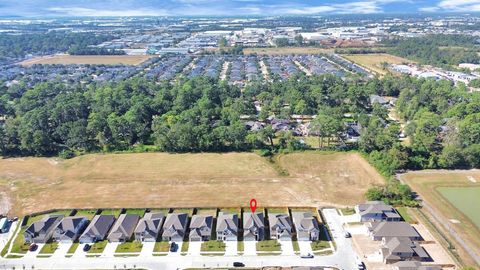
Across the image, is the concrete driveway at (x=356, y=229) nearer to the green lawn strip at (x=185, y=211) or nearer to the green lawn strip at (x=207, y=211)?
the green lawn strip at (x=207, y=211)

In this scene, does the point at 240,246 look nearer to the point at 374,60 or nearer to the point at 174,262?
the point at 174,262

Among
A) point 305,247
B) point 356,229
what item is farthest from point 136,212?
point 356,229

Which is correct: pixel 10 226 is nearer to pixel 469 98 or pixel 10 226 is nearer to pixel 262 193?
pixel 262 193

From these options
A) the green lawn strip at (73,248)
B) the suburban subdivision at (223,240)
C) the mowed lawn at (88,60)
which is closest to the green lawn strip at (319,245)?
the suburban subdivision at (223,240)

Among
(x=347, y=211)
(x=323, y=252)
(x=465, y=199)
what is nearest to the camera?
(x=323, y=252)

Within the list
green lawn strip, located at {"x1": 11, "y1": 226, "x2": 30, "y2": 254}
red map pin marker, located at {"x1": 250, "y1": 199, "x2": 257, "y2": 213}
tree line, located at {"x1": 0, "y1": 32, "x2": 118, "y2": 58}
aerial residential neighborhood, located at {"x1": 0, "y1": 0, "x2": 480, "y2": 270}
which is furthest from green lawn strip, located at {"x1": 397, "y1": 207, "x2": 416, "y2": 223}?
tree line, located at {"x1": 0, "y1": 32, "x2": 118, "y2": 58}

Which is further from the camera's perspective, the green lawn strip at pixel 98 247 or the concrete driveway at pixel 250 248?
the green lawn strip at pixel 98 247
